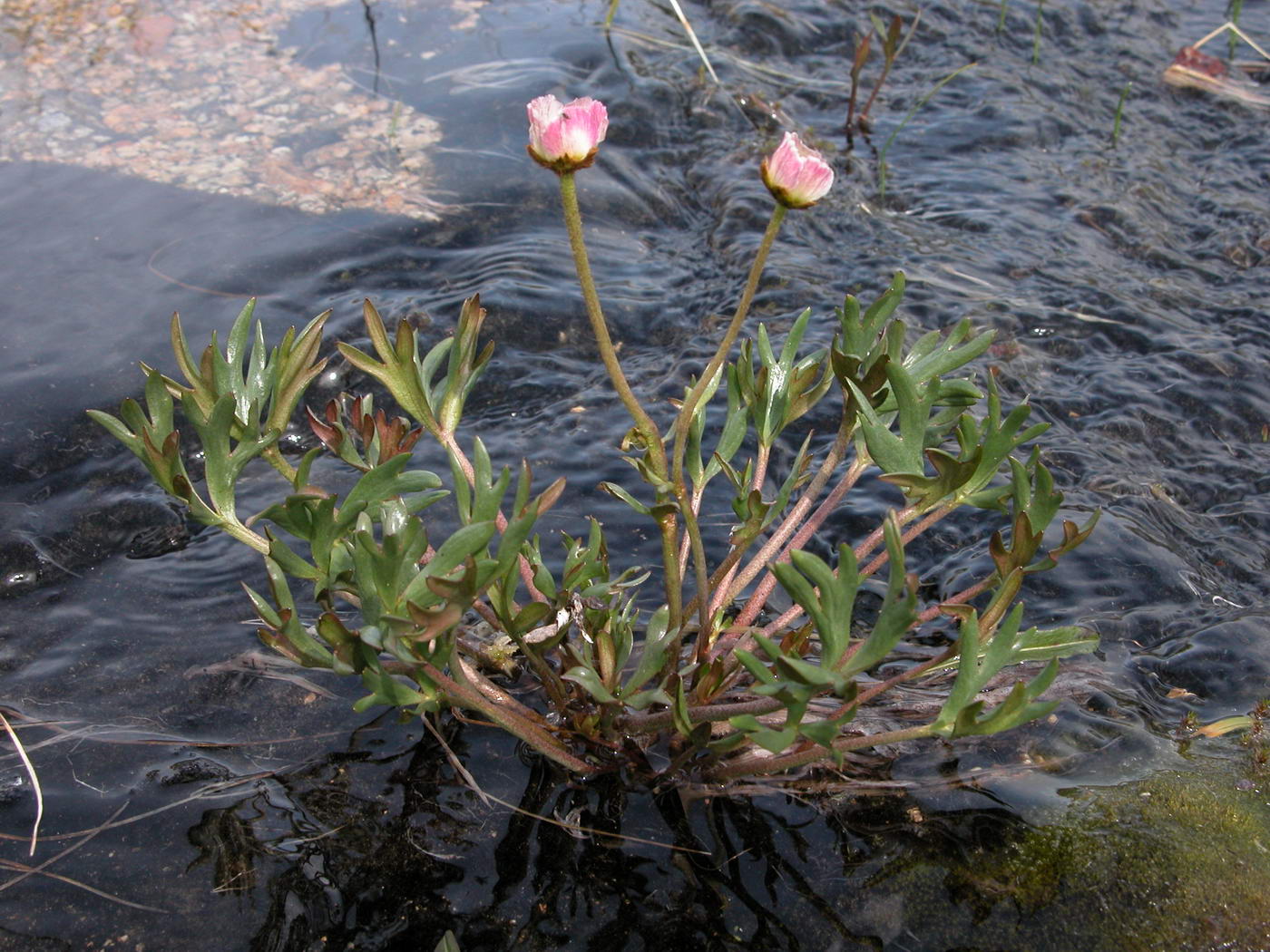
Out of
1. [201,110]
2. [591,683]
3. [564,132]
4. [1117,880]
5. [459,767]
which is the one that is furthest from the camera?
A: [201,110]

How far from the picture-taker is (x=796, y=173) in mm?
1759

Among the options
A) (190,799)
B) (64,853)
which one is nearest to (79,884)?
(64,853)

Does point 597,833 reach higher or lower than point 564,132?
lower

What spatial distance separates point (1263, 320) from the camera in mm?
4078

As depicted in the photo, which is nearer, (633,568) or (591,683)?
(591,683)

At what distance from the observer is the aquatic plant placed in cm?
175

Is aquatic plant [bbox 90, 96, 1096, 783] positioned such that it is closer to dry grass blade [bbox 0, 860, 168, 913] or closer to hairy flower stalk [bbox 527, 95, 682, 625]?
hairy flower stalk [bbox 527, 95, 682, 625]

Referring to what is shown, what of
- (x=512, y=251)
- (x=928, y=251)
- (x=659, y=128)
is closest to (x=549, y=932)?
(x=512, y=251)

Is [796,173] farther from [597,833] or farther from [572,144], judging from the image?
[597,833]

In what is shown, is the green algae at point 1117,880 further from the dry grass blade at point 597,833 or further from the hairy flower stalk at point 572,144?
the hairy flower stalk at point 572,144

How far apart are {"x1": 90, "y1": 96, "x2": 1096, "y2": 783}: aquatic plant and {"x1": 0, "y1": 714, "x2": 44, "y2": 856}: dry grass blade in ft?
2.25

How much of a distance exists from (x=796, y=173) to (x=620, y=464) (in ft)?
5.79

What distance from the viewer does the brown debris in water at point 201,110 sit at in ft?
15.5

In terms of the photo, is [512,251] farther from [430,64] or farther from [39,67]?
[39,67]
